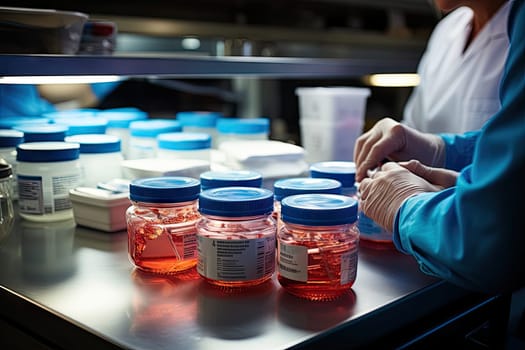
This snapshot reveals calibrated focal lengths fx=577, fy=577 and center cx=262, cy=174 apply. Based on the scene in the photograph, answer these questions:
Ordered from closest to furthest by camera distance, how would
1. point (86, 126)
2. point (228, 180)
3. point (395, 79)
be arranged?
point (228, 180) < point (86, 126) < point (395, 79)

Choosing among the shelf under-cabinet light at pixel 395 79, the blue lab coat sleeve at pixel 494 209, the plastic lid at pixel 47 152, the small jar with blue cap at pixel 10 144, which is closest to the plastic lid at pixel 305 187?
the blue lab coat sleeve at pixel 494 209

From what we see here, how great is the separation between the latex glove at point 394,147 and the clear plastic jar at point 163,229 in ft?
1.56

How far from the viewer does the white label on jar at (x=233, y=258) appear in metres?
0.95

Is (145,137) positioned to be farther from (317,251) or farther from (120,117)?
(317,251)

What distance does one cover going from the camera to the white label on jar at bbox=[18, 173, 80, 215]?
1.34m

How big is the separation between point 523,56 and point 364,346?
496mm

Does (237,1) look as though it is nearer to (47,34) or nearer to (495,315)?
(47,34)

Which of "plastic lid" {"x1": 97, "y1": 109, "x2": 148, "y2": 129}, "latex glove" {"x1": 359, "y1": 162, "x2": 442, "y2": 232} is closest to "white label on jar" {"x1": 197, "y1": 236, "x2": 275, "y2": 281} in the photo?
"latex glove" {"x1": 359, "y1": 162, "x2": 442, "y2": 232}

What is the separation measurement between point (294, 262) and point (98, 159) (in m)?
0.76

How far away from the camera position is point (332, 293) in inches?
38.1

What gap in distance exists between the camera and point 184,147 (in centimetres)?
151

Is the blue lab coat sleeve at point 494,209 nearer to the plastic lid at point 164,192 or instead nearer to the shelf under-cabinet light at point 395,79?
the plastic lid at point 164,192

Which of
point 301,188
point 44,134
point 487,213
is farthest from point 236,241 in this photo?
point 44,134

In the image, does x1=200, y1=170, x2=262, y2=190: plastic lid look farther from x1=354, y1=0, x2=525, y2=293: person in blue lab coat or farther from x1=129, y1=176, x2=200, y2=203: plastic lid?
x1=354, y1=0, x2=525, y2=293: person in blue lab coat
